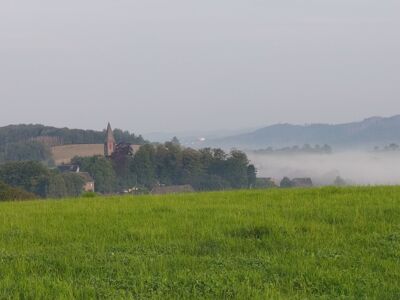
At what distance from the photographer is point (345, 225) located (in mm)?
8328

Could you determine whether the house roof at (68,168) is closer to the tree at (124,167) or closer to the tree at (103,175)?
the tree at (124,167)

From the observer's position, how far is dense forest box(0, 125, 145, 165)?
407 ft

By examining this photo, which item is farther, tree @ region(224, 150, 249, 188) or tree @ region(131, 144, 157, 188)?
tree @ region(131, 144, 157, 188)

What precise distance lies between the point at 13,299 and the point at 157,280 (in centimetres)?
153

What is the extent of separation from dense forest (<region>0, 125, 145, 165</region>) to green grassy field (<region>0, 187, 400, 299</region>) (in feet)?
372

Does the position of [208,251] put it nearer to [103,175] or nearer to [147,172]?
[103,175]

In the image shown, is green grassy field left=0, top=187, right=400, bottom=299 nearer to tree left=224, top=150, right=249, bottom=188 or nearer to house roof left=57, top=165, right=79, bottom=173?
tree left=224, top=150, right=249, bottom=188

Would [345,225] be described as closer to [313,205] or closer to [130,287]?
[313,205]

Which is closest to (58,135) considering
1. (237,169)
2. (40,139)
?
(40,139)

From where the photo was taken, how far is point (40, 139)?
461 ft

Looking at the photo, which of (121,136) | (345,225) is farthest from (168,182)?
(345,225)

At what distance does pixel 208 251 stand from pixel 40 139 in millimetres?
140657

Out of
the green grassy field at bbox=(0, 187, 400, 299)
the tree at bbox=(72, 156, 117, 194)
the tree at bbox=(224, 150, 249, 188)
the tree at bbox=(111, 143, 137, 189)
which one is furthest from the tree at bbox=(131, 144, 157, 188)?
the green grassy field at bbox=(0, 187, 400, 299)

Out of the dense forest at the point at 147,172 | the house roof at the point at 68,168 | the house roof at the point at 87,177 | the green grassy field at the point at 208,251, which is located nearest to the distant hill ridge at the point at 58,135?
the house roof at the point at 68,168
